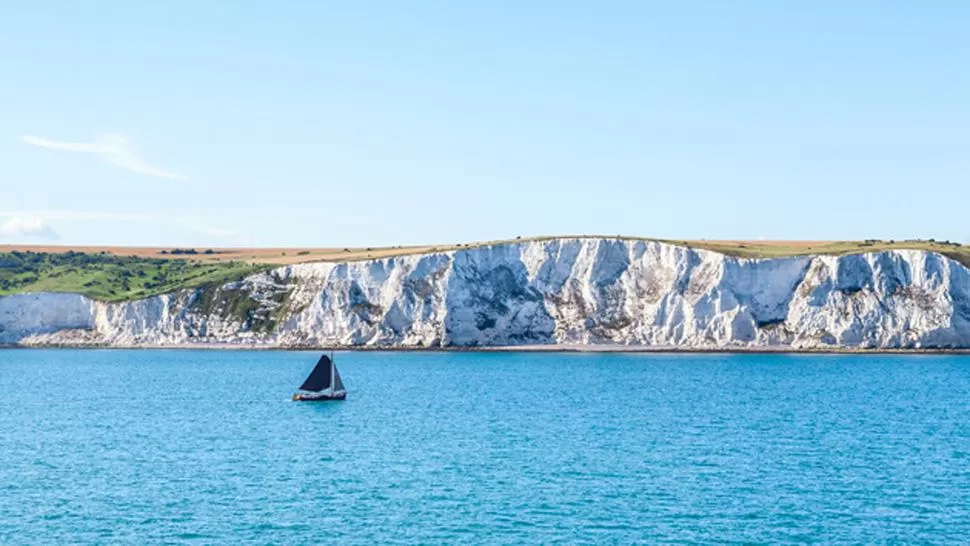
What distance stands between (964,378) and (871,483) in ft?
210

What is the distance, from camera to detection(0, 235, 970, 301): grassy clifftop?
500 ft

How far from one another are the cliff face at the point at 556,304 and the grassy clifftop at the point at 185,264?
3141 mm

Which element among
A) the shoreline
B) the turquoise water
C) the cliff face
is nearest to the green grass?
the cliff face

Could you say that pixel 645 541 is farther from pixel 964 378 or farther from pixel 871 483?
pixel 964 378

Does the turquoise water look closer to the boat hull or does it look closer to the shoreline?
the boat hull

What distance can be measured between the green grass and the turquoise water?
202ft

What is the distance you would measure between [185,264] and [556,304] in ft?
239

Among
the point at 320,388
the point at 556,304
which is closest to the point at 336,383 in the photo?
the point at 320,388

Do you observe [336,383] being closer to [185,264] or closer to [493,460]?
[493,460]

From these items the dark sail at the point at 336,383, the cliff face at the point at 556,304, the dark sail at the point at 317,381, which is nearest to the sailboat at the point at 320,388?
the dark sail at the point at 317,381

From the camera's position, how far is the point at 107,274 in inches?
7215

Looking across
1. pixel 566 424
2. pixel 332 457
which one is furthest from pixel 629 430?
pixel 332 457

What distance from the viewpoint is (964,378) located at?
11012 centimetres

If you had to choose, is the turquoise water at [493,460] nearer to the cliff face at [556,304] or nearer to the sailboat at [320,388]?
the sailboat at [320,388]
